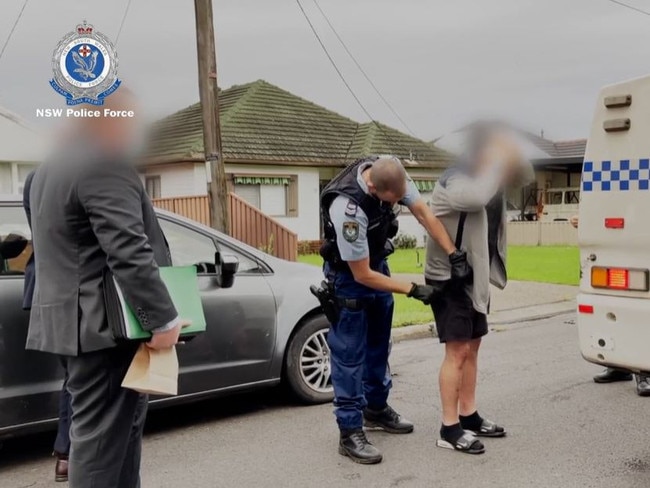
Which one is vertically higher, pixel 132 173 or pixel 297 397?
pixel 132 173

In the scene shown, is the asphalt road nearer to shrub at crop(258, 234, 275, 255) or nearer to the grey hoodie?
the grey hoodie

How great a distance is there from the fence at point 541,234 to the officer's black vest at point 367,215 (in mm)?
21182

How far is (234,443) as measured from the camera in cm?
462

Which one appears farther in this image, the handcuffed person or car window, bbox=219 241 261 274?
car window, bbox=219 241 261 274

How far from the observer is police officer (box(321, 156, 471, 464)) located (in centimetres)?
404

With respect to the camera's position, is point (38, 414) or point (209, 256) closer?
point (38, 414)

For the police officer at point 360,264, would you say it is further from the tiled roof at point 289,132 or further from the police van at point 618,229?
the tiled roof at point 289,132

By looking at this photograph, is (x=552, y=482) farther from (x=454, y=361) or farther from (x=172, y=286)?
(x=172, y=286)

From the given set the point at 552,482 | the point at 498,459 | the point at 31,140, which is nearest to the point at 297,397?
the point at 498,459

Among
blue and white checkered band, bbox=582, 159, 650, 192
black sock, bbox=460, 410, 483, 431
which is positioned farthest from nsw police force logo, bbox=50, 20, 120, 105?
black sock, bbox=460, 410, 483, 431

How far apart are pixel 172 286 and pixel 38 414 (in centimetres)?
173

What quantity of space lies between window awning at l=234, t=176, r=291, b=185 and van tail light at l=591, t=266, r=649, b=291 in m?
16.3

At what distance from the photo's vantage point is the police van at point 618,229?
12.4 ft

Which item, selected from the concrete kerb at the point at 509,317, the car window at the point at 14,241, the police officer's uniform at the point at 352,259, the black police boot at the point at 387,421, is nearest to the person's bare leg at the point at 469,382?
the black police boot at the point at 387,421
